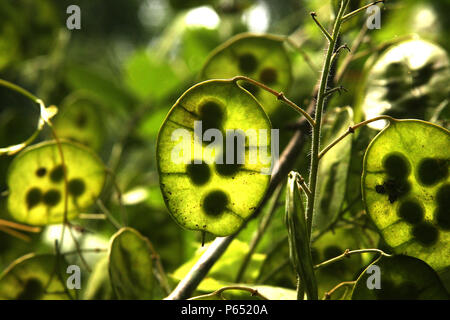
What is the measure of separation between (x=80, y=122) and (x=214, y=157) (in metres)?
0.52

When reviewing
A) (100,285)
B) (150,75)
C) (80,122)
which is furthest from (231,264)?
(150,75)

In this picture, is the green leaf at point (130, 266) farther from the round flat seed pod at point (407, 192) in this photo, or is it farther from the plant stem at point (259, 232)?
the round flat seed pod at point (407, 192)

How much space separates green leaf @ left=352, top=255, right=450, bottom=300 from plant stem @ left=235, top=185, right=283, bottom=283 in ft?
0.74

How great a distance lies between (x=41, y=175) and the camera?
69 cm

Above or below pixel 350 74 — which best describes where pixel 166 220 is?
below

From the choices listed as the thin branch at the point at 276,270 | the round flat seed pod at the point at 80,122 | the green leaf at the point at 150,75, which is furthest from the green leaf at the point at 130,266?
the green leaf at the point at 150,75

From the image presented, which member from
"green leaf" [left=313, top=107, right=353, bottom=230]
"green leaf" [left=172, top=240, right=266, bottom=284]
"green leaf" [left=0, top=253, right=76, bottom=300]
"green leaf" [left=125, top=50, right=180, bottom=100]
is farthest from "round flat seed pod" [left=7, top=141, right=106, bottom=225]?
"green leaf" [left=125, top=50, right=180, bottom=100]

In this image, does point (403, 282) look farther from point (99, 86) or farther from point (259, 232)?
point (99, 86)

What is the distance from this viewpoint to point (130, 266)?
62cm

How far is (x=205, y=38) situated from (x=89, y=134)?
0.33m

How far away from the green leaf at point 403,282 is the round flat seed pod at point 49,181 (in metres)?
0.39
